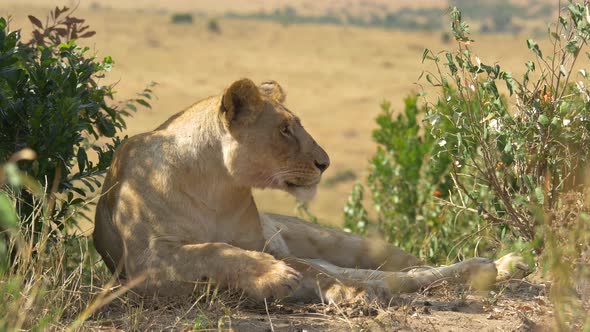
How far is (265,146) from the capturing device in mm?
4699

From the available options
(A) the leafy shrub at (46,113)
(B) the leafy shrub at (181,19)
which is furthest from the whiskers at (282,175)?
(B) the leafy shrub at (181,19)

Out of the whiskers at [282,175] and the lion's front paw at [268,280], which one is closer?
the lion's front paw at [268,280]

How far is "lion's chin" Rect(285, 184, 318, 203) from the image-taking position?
4.77 m

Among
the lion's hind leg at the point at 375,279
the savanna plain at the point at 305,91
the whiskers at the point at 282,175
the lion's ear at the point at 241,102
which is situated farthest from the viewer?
the whiskers at the point at 282,175

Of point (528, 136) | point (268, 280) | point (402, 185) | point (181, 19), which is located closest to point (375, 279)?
point (268, 280)

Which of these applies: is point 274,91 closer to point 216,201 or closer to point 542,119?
point 216,201

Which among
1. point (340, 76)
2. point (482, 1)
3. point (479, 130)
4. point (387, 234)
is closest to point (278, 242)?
point (479, 130)

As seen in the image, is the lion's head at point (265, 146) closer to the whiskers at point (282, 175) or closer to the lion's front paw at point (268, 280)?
the whiskers at point (282, 175)

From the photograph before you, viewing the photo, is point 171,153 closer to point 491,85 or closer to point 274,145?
point 274,145

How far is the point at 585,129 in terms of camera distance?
15.4 feet

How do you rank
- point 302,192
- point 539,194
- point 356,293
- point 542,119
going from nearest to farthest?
point 356,293 < point 539,194 < point 542,119 < point 302,192

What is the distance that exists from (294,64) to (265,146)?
33435 mm

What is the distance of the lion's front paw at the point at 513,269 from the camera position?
4.80 metres

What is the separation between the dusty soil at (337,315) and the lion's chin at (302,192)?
694mm
